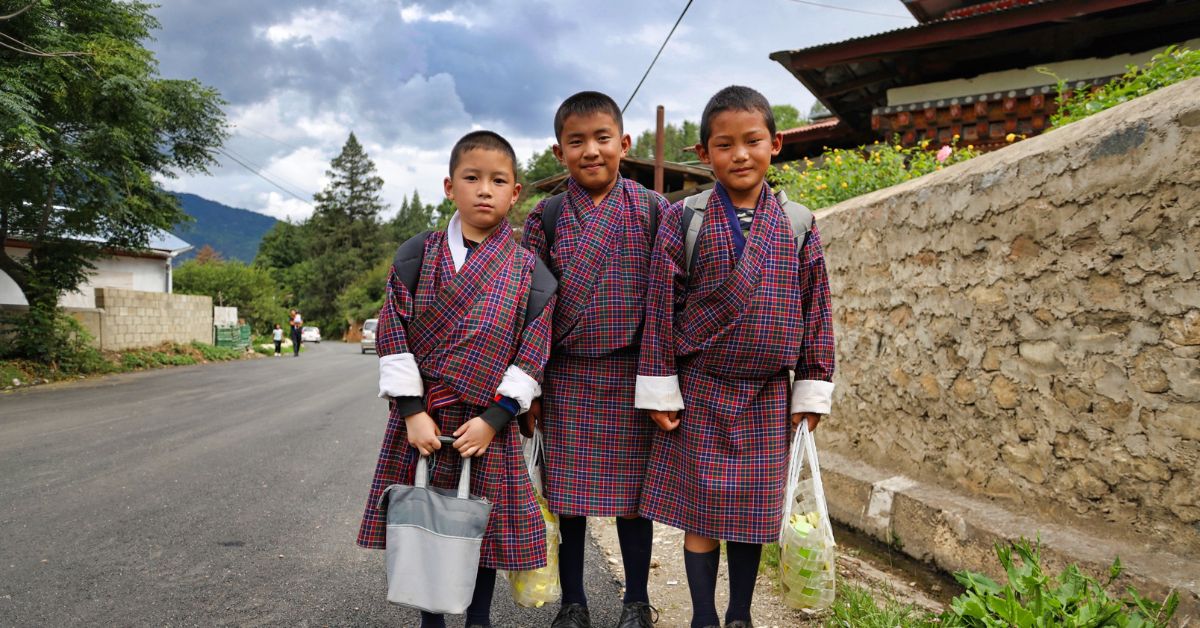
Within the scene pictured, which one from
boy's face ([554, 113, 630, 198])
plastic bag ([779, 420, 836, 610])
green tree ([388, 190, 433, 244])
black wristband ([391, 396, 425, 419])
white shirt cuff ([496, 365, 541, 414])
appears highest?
green tree ([388, 190, 433, 244])

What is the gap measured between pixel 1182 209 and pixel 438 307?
7.80 feet

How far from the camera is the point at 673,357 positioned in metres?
2.26

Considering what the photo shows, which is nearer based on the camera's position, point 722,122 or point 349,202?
point 722,122

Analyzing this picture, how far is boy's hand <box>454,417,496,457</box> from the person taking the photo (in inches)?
83.8

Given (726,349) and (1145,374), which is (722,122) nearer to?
(726,349)

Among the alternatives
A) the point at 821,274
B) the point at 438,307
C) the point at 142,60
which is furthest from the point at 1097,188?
the point at 142,60

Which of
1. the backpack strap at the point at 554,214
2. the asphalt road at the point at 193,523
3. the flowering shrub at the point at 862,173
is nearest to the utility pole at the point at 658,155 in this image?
the flowering shrub at the point at 862,173

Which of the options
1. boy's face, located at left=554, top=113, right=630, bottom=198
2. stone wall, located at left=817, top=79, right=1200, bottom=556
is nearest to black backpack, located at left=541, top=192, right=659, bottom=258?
boy's face, located at left=554, top=113, right=630, bottom=198

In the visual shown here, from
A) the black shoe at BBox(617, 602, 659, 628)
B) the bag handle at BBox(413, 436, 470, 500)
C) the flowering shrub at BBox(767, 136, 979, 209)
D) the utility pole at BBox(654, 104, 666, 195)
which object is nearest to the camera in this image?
the bag handle at BBox(413, 436, 470, 500)

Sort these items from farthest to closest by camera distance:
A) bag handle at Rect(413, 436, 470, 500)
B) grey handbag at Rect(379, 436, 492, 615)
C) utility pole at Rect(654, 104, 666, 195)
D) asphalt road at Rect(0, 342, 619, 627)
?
utility pole at Rect(654, 104, 666, 195) < asphalt road at Rect(0, 342, 619, 627) < bag handle at Rect(413, 436, 470, 500) < grey handbag at Rect(379, 436, 492, 615)

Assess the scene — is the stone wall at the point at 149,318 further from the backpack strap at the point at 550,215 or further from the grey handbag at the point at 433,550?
the grey handbag at the point at 433,550

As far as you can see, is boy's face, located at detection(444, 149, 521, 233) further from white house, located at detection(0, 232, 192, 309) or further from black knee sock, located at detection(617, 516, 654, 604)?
white house, located at detection(0, 232, 192, 309)

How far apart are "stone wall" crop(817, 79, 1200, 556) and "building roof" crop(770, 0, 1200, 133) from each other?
400 cm

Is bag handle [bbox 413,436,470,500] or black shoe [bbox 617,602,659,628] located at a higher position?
bag handle [bbox 413,436,470,500]
